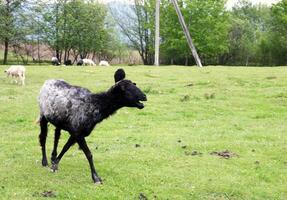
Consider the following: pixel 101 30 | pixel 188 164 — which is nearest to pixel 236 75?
pixel 188 164

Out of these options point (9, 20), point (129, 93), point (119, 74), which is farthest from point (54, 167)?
point (9, 20)

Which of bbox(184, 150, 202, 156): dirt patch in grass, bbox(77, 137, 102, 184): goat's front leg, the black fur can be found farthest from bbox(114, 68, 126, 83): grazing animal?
bbox(184, 150, 202, 156): dirt patch in grass

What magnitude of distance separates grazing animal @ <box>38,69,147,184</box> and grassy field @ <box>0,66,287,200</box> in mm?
906

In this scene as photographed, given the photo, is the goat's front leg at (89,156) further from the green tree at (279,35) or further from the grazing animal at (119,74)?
the green tree at (279,35)

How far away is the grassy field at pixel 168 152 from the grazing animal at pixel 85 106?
0.91 meters

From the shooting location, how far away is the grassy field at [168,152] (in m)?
9.08

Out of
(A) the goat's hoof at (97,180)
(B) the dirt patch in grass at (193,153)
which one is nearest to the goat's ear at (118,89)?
(A) the goat's hoof at (97,180)

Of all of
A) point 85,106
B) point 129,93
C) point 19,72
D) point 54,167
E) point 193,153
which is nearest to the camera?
point 129,93

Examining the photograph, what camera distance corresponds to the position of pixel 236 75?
30812 millimetres

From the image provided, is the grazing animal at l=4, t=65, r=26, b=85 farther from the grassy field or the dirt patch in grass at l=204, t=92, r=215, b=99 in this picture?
the dirt patch in grass at l=204, t=92, r=215, b=99

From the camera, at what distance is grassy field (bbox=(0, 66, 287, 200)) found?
9.08 meters

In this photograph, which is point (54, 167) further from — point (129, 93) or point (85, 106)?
point (129, 93)

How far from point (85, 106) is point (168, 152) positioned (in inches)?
124

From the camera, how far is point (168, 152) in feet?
38.3
